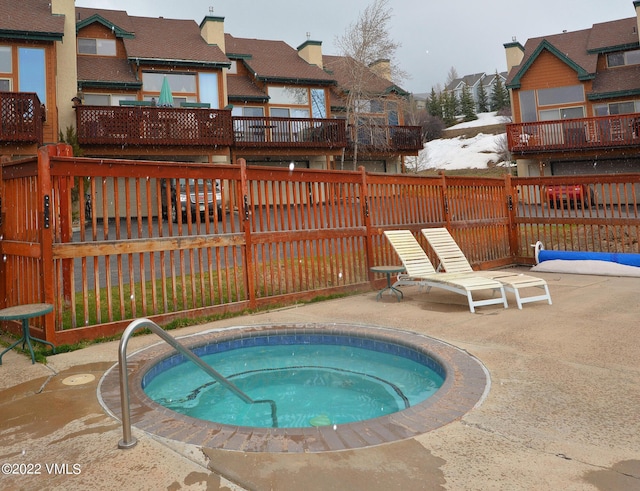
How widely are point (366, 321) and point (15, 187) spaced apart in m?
4.78

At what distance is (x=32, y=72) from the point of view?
1592 centimetres

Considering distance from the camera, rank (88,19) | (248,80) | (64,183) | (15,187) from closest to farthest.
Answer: (64,183)
(15,187)
(88,19)
(248,80)

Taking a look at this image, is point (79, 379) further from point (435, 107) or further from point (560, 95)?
point (435, 107)

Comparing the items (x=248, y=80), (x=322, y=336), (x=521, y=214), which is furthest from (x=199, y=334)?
(x=248, y=80)

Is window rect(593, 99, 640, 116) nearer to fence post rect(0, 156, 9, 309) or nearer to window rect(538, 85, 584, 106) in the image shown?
window rect(538, 85, 584, 106)

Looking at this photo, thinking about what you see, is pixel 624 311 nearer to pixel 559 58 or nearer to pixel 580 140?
pixel 580 140

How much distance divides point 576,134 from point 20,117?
23853mm

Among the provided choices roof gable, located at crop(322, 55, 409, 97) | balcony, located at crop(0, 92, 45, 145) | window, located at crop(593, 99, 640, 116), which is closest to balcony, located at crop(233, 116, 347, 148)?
roof gable, located at crop(322, 55, 409, 97)

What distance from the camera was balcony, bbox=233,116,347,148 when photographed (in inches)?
→ 772

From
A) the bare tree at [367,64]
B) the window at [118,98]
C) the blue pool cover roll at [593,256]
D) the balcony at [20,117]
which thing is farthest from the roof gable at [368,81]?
the blue pool cover roll at [593,256]

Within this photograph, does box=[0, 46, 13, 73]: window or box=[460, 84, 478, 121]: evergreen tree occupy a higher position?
box=[460, 84, 478, 121]: evergreen tree

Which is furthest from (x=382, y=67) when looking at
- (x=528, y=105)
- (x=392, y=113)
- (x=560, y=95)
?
(x=560, y=95)

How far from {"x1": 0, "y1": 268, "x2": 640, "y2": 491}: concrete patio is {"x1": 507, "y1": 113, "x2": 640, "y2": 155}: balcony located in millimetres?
19694

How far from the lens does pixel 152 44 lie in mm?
20125
